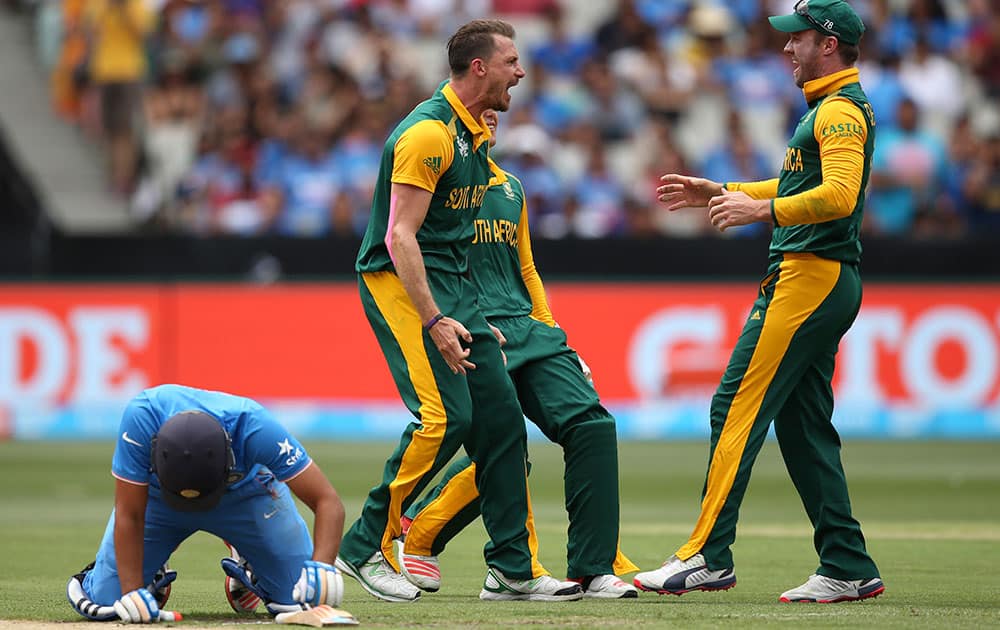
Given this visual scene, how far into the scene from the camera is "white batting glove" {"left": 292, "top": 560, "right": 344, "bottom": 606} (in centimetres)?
649

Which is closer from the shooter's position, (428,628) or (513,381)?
(428,628)

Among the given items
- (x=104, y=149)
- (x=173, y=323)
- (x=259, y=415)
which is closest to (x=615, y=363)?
(x=173, y=323)

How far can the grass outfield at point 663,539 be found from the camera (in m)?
6.87

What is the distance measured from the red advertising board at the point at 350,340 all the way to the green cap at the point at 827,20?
976cm

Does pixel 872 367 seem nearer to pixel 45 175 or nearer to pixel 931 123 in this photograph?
pixel 931 123

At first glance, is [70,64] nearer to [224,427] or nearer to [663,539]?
[663,539]

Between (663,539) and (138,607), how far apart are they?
14.4ft

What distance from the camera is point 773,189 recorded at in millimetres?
7996

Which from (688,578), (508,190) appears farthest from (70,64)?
(688,578)

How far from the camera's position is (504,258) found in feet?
27.1

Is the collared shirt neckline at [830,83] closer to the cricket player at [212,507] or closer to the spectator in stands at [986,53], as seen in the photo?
the cricket player at [212,507]

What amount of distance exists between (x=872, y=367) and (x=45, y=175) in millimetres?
10759

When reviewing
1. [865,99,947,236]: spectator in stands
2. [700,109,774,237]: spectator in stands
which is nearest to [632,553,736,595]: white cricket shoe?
[865,99,947,236]: spectator in stands

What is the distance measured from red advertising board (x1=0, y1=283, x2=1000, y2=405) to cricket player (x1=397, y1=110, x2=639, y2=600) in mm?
8959
